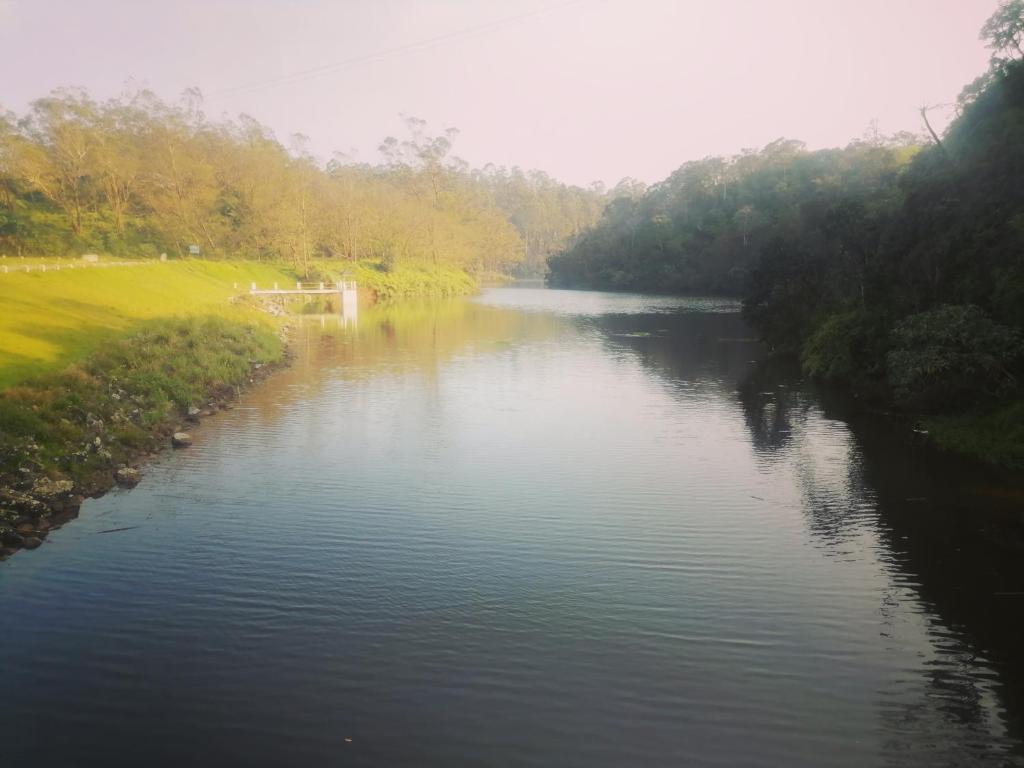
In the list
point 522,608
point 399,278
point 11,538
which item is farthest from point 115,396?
point 399,278

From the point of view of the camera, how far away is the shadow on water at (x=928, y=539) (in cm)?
867

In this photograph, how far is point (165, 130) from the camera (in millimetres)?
73250

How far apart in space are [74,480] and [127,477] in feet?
4.13

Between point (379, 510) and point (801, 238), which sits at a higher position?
point (801, 238)

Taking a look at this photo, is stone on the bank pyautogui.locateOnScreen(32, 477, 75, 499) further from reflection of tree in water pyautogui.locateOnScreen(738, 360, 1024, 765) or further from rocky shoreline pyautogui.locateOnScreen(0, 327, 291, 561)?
reflection of tree in water pyautogui.locateOnScreen(738, 360, 1024, 765)

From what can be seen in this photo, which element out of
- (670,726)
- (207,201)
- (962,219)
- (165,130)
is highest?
(165,130)

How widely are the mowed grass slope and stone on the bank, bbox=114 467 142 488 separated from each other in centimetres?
379

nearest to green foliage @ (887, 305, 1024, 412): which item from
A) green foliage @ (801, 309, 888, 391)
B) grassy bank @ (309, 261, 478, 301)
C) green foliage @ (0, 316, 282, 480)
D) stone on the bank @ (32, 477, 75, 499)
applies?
green foliage @ (801, 309, 888, 391)

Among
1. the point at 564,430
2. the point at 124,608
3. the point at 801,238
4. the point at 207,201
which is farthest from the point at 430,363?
the point at 207,201

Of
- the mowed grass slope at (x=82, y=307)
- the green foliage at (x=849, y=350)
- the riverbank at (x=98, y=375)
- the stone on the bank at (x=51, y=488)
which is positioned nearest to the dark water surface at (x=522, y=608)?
the stone on the bank at (x=51, y=488)

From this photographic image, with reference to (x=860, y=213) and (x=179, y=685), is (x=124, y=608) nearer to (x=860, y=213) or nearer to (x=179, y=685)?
(x=179, y=685)

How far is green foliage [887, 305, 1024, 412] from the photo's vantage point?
63.7 ft

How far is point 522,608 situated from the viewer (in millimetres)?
11047

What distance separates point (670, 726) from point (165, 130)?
3151 inches
